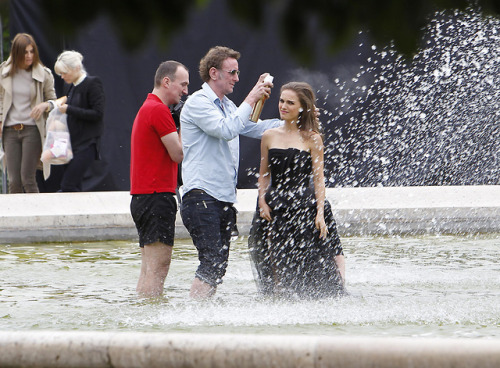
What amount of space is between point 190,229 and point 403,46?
4.28m

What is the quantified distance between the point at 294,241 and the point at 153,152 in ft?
3.52

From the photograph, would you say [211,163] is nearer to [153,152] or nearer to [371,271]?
[153,152]

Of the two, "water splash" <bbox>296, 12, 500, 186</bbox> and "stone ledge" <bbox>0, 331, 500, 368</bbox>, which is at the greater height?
"water splash" <bbox>296, 12, 500, 186</bbox>

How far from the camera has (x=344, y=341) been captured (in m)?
3.44

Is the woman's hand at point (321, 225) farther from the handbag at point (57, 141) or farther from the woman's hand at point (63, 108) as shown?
the woman's hand at point (63, 108)

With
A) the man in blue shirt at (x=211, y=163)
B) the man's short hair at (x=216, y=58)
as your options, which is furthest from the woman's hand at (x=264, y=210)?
the man's short hair at (x=216, y=58)

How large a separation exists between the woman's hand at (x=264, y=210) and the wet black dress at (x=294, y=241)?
26mm

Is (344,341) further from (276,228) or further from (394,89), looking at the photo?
(394,89)

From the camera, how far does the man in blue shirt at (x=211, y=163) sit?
6070 millimetres

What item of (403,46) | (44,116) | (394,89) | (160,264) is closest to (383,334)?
(160,264)

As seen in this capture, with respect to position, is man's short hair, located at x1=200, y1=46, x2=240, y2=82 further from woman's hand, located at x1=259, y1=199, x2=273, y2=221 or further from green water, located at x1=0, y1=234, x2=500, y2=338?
green water, located at x1=0, y1=234, x2=500, y2=338

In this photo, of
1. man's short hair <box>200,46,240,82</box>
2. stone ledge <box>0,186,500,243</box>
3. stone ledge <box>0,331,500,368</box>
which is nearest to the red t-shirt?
man's short hair <box>200,46,240,82</box>

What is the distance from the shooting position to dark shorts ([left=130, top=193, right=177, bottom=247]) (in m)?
6.30

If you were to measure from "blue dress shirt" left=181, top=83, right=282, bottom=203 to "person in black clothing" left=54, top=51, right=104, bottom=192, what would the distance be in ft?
16.5
